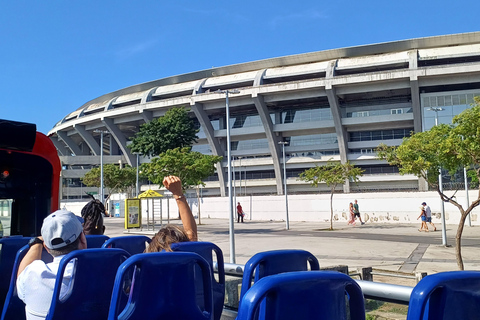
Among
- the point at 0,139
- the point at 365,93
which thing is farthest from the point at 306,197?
the point at 0,139

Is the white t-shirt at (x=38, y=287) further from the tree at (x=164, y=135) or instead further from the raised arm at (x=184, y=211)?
the tree at (x=164, y=135)

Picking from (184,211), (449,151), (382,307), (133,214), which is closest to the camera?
(382,307)

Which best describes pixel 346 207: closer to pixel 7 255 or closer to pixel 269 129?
pixel 269 129

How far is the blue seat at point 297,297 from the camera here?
5.24 feet

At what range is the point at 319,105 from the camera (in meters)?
48.7

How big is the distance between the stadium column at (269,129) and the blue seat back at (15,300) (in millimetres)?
42795

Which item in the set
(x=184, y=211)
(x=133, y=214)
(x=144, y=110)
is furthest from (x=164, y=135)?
(x=184, y=211)

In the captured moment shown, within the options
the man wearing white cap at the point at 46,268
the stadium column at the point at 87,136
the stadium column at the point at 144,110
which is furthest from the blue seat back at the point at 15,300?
the stadium column at the point at 87,136

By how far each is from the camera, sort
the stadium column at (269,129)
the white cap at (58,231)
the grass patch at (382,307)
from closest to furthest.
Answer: the white cap at (58,231) < the grass patch at (382,307) < the stadium column at (269,129)

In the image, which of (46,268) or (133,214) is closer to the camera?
(46,268)

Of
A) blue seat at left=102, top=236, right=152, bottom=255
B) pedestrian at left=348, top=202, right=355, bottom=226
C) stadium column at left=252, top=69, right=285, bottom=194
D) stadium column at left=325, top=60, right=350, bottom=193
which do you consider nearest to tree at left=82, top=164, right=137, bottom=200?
stadium column at left=252, top=69, right=285, bottom=194

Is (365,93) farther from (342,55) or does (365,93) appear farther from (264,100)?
(264,100)

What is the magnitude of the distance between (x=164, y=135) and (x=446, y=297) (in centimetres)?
3103

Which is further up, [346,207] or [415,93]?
[415,93]
